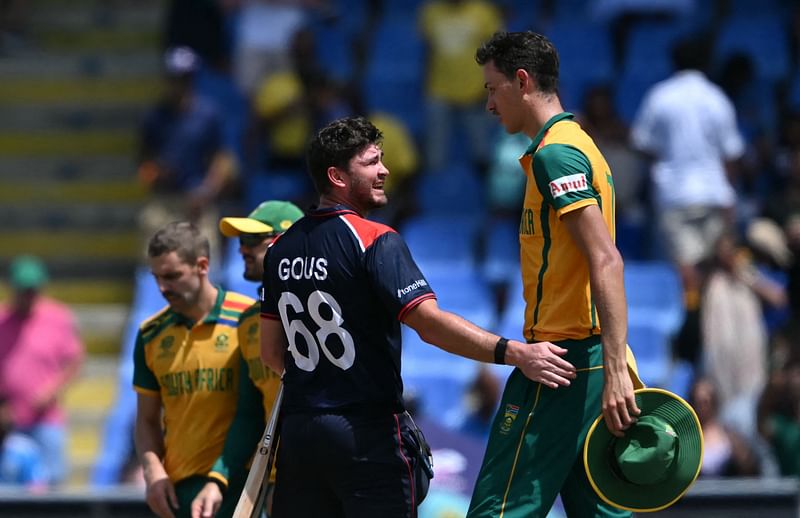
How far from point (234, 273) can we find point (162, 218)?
98cm

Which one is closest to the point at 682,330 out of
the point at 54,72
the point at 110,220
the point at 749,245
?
the point at 749,245

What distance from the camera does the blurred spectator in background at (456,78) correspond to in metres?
12.8

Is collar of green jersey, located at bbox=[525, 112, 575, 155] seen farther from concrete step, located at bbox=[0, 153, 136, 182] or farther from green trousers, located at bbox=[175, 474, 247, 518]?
concrete step, located at bbox=[0, 153, 136, 182]

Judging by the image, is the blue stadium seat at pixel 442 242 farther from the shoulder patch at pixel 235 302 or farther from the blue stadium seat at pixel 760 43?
the shoulder patch at pixel 235 302

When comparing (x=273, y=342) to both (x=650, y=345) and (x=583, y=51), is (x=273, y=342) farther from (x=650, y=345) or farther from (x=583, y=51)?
(x=583, y=51)

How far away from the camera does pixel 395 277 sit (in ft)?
16.5

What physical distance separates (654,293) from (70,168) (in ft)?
18.9

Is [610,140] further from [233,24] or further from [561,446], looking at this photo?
[561,446]

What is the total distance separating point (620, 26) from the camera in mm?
13445

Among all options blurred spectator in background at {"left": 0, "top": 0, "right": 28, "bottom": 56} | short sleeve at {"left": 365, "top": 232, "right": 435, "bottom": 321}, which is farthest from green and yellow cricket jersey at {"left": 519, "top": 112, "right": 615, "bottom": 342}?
blurred spectator in background at {"left": 0, "top": 0, "right": 28, "bottom": 56}

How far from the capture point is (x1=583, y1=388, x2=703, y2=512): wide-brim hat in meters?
5.04

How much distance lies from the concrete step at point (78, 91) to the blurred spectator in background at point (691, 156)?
18.2ft

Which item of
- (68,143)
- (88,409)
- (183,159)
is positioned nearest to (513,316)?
(183,159)

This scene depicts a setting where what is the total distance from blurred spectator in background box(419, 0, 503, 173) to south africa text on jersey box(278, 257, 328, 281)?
765cm
